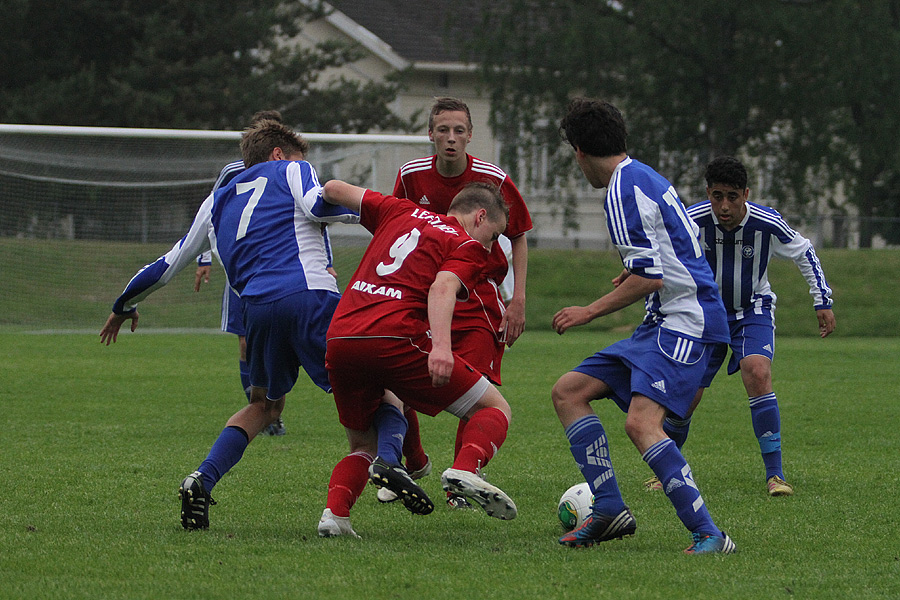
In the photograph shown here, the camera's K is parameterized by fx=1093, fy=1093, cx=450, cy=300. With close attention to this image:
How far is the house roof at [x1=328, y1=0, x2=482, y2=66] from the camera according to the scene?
29156 mm

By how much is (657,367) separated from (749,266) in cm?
216

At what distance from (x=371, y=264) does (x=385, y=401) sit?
28.4 inches

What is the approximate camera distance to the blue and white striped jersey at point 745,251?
6293 millimetres

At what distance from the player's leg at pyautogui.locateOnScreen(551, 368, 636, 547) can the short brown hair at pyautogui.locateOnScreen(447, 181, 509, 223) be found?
76 cm

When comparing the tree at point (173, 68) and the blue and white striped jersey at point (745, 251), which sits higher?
the tree at point (173, 68)

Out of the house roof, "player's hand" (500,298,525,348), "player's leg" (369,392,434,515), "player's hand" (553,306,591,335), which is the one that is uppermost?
the house roof

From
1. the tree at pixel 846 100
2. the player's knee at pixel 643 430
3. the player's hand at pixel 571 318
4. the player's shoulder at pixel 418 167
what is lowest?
the player's knee at pixel 643 430

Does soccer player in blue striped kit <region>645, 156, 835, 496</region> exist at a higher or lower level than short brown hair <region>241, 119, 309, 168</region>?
lower

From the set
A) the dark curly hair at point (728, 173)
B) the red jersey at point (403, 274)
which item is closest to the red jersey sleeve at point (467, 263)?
the red jersey at point (403, 274)

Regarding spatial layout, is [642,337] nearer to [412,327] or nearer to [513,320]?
[412,327]

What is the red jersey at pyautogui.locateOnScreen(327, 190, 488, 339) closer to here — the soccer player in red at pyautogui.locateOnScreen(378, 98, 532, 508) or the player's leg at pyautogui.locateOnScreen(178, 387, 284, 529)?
the player's leg at pyautogui.locateOnScreen(178, 387, 284, 529)

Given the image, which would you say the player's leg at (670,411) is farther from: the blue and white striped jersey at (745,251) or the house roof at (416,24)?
the house roof at (416,24)

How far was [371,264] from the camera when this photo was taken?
4.51 meters

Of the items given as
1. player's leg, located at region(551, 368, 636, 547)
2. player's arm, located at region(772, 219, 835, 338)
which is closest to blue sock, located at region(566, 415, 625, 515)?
player's leg, located at region(551, 368, 636, 547)
